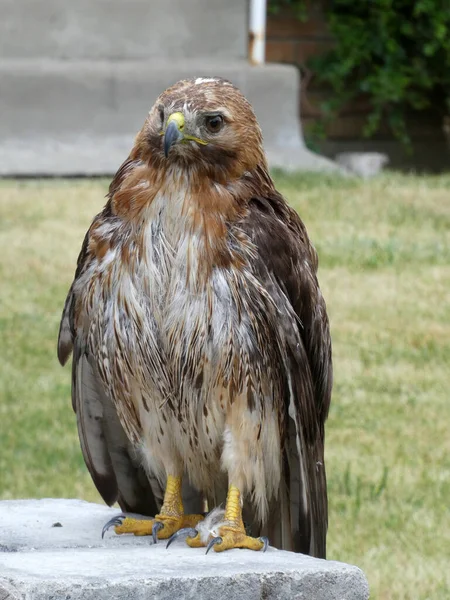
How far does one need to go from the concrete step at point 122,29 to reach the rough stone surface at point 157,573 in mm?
7847

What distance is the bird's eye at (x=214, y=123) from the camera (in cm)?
340

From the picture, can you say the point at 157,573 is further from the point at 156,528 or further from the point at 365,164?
the point at 365,164

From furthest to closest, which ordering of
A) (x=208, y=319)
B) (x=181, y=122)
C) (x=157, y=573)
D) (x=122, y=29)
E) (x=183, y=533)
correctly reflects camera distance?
(x=122, y=29), (x=183, y=533), (x=208, y=319), (x=181, y=122), (x=157, y=573)

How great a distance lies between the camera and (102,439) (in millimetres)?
3982

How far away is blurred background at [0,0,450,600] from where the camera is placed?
5898 millimetres

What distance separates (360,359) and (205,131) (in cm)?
424

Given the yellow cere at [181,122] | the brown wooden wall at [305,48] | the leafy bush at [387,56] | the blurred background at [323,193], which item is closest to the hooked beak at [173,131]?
the yellow cere at [181,122]

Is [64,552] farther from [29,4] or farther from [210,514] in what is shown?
[29,4]

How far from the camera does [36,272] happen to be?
8.54 metres

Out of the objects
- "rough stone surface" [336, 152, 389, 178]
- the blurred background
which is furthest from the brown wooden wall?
"rough stone surface" [336, 152, 389, 178]

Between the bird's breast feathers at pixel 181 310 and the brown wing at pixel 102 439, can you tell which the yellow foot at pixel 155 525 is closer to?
the brown wing at pixel 102 439

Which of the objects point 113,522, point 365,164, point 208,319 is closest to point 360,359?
point 113,522

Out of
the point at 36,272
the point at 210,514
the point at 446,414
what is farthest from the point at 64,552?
the point at 36,272

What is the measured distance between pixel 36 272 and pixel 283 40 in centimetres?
497
